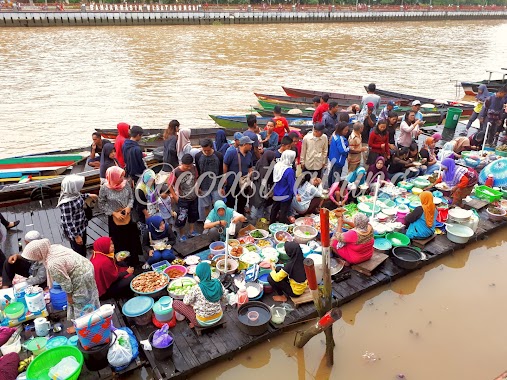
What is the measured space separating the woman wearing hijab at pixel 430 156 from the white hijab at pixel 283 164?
3990mm

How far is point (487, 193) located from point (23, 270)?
823 cm

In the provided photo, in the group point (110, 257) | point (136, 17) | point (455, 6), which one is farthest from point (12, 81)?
point (455, 6)

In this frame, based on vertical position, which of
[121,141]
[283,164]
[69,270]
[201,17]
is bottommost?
[69,270]

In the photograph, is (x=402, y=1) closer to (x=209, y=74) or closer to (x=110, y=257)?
(x=209, y=74)

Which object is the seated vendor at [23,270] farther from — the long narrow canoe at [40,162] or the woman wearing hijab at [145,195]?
the long narrow canoe at [40,162]

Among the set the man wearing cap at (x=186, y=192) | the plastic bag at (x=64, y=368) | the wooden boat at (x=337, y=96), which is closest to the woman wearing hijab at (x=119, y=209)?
the man wearing cap at (x=186, y=192)

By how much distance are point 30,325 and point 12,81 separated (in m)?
19.4

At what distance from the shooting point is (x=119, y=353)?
403 cm

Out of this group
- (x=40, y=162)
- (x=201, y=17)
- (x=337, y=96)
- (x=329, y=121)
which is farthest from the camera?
(x=201, y=17)

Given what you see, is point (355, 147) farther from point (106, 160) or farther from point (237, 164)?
point (106, 160)

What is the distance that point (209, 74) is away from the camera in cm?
2258

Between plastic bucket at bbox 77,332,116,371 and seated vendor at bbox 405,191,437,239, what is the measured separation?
4.83 meters

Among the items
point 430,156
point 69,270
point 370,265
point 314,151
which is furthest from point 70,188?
point 430,156

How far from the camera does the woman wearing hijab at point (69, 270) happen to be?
3.89m
